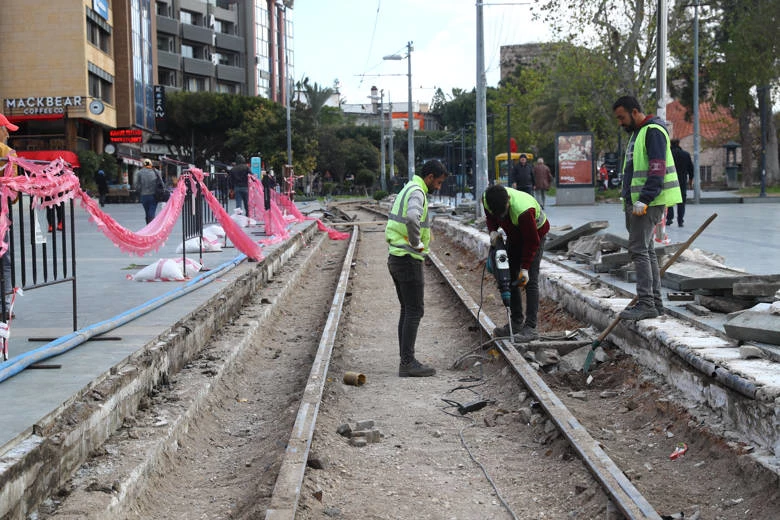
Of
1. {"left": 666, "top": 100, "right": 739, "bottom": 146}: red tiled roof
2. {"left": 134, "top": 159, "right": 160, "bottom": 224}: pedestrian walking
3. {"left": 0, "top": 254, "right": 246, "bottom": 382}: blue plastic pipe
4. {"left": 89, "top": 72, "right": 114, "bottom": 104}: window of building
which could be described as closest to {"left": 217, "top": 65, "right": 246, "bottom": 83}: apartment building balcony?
{"left": 89, "top": 72, "right": 114, "bottom": 104}: window of building

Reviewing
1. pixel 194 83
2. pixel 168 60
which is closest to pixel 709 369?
pixel 168 60

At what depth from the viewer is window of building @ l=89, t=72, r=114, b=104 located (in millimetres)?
50156

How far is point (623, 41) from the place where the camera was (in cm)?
3834

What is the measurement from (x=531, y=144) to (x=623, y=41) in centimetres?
3607

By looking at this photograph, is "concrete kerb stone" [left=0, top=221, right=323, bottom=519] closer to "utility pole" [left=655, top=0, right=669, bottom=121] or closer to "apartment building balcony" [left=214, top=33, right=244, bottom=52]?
"utility pole" [left=655, top=0, right=669, bottom=121]

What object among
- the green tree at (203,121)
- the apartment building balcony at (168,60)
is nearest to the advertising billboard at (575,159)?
the green tree at (203,121)

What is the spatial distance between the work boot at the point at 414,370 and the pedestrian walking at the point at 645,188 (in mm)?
1742

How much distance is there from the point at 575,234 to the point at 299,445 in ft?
34.2

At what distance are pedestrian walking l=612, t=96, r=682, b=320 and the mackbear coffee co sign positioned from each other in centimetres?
4480

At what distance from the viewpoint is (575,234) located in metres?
15.2

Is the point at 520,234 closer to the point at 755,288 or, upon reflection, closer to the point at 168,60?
the point at 755,288

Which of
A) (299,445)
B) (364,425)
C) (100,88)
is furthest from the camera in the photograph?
(100,88)

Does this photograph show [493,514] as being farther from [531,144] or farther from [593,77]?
[531,144]

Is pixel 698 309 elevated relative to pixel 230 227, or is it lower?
lower
